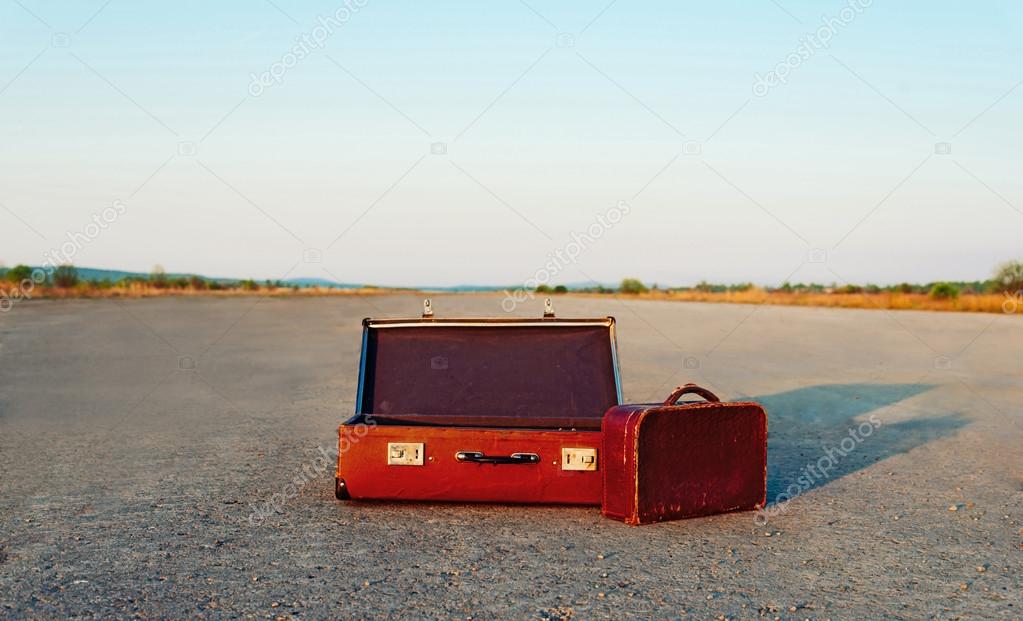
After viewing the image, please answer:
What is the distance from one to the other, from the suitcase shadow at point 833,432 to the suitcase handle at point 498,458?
147 centimetres

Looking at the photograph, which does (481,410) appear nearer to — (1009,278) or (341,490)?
(341,490)

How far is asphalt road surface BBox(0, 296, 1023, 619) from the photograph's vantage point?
12.2 feet

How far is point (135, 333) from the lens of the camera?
20.7 meters

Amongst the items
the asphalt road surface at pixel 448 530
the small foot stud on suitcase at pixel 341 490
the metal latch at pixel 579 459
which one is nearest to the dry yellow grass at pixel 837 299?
the asphalt road surface at pixel 448 530

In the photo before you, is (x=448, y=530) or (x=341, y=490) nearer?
(x=448, y=530)

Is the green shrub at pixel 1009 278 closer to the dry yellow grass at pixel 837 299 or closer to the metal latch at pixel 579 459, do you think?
the dry yellow grass at pixel 837 299

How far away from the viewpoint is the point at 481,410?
6.00m

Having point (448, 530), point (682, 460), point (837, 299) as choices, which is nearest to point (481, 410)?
point (448, 530)

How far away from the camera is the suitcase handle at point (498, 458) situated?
17.0 ft

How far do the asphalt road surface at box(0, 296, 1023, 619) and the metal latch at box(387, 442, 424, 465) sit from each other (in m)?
0.28

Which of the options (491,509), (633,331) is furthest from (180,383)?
(633,331)

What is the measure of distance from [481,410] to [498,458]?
0.84 m

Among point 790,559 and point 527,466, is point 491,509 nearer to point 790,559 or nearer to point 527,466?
point 527,466

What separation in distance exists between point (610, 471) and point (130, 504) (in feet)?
8.73
